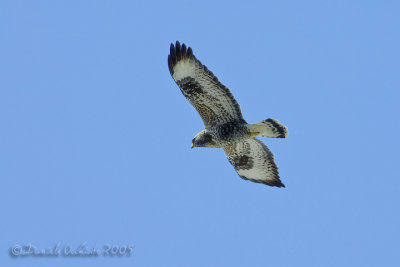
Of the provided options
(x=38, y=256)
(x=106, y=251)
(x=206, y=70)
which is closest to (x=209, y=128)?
(x=206, y=70)

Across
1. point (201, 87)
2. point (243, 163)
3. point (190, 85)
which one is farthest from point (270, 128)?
point (243, 163)

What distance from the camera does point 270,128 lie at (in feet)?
33.8

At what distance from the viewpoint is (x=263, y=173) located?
1183 centimetres

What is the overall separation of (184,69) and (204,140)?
4.45ft

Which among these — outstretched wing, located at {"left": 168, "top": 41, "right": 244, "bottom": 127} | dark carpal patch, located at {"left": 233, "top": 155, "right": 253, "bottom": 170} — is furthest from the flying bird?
dark carpal patch, located at {"left": 233, "top": 155, "right": 253, "bottom": 170}

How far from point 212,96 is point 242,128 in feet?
2.43

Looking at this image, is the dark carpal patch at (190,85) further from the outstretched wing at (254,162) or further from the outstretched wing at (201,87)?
the outstretched wing at (254,162)

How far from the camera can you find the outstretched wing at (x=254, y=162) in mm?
11453

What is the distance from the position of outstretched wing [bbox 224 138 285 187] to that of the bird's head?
2.24ft

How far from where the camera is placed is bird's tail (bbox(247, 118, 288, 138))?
1021 cm

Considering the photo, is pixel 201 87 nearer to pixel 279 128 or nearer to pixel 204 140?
pixel 204 140

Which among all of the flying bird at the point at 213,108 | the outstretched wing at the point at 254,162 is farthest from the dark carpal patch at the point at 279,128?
the outstretched wing at the point at 254,162

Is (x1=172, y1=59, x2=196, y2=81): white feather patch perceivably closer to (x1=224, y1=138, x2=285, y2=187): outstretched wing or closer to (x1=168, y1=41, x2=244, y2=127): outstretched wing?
(x1=168, y1=41, x2=244, y2=127): outstretched wing

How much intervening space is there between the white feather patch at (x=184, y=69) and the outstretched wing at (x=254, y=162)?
1901 millimetres
